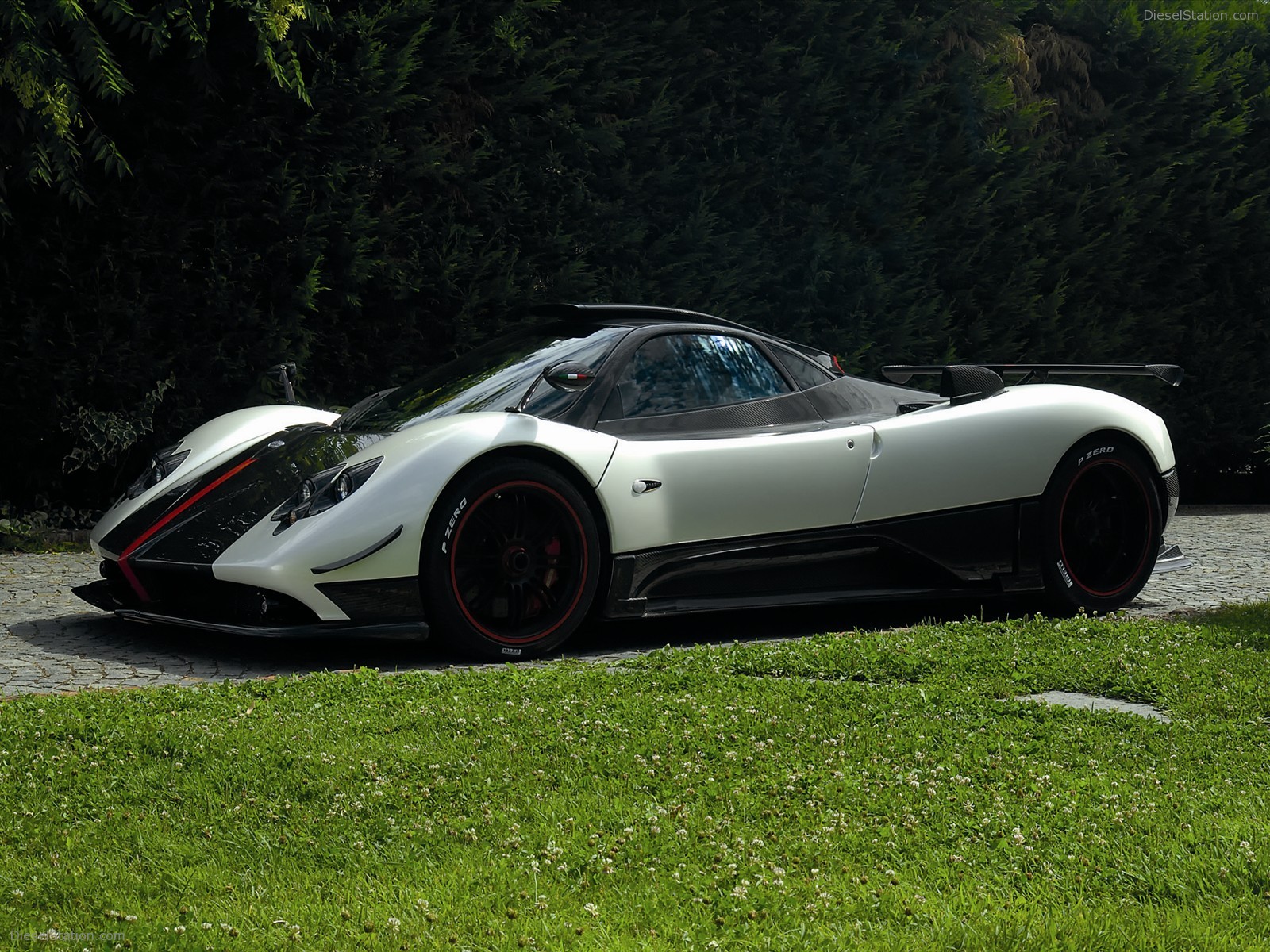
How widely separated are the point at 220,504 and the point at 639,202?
5343 millimetres

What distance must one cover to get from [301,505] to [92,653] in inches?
41.9

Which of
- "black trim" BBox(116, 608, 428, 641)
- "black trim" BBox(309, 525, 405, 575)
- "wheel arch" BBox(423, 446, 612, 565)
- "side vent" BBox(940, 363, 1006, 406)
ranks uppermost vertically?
"side vent" BBox(940, 363, 1006, 406)

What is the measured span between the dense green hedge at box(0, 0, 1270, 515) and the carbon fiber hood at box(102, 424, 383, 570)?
128 inches

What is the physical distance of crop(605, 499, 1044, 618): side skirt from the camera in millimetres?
6184

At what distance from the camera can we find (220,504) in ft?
19.7

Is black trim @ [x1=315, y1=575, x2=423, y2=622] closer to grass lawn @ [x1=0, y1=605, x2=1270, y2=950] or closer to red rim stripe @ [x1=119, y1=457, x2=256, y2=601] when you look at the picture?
grass lawn @ [x1=0, y1=605, x2=1270, y2=950]

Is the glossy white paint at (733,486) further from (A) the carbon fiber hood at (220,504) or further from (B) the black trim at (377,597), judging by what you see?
(A) the carbon fiber hood at (220,504)

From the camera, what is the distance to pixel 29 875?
126 inches

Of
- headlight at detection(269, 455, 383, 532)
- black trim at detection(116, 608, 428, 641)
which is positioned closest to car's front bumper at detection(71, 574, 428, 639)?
black trim at detection(116, 608, 428, 641)

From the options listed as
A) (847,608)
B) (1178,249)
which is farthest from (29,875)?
(1178,249)

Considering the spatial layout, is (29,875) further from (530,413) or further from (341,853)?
(530,413)

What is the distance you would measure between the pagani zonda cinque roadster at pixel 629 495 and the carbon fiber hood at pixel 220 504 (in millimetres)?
14
